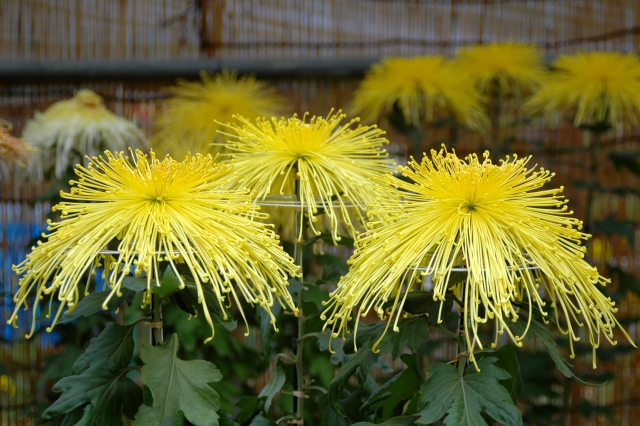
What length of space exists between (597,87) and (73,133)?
5.54ft

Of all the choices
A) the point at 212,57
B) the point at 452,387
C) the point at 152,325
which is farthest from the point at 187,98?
the point at 452,387

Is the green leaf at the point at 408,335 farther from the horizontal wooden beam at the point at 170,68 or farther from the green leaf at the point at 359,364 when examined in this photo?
the horizontal wooden beam at the point at 170,68

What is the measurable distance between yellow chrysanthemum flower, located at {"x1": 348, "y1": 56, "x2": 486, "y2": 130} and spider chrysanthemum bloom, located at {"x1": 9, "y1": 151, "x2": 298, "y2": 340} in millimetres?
1261

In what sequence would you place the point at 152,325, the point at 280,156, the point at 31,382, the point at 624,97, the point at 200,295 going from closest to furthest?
the point at 200,295 → the point at 152,325 → the point at 280,156 → the point at 624,97 → the point at 31,382

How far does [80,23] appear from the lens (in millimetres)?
2771

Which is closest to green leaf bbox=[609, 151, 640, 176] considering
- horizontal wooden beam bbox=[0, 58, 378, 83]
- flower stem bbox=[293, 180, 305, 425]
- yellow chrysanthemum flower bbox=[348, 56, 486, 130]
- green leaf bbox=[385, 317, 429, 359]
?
yellow chrysanthemum flower bbox=[348, 56, 486, 130]

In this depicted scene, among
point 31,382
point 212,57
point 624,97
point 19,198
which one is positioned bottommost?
point 31,382

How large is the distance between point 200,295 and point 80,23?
7.16ft

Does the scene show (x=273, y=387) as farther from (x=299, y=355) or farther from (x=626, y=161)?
(x=626, y=161)

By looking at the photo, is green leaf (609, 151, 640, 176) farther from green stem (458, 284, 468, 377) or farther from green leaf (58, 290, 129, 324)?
green leaf (58, 290, 129, 324)

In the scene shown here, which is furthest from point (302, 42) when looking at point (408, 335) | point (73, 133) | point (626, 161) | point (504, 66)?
point (408, 335)

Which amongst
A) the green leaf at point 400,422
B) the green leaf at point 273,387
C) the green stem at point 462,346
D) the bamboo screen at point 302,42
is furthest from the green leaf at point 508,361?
the bamboo screen at point 302,42

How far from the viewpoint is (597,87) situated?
2.21 meters

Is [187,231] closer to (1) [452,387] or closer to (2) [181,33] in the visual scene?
(1) [452,387]
